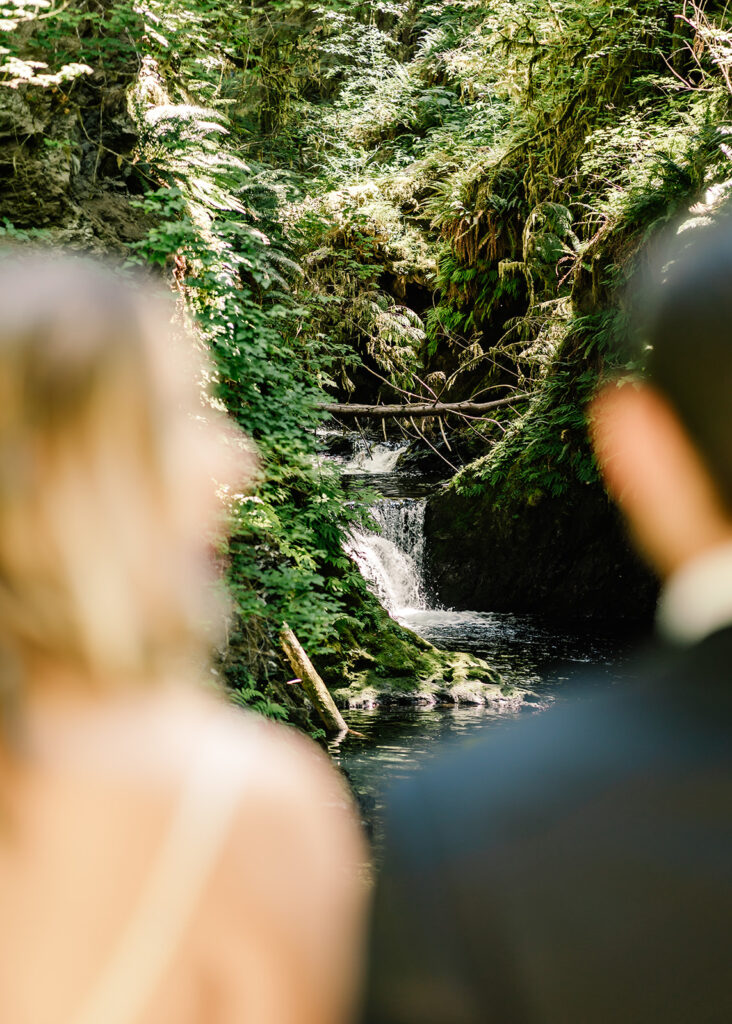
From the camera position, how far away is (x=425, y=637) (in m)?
11.4

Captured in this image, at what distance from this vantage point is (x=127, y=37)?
7258 mm

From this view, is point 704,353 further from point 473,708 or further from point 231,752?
point 473,708

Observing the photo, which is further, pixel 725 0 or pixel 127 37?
pixel 725 0

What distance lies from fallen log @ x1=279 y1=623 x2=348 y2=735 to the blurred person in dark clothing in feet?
19.7

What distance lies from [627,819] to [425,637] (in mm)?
10850

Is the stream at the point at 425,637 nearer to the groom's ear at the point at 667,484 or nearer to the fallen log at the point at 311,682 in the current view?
the fallen log at the point at 311,682

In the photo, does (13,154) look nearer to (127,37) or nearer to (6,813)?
(127,37)

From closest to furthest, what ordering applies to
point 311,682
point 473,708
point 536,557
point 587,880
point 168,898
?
point 587,880
point 168,898
point 311,682
point 473,708
point 536,557

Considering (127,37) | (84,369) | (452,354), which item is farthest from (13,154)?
(452,354)

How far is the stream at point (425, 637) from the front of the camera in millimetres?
6990

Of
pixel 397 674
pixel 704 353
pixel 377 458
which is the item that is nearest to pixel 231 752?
pixel 704 353

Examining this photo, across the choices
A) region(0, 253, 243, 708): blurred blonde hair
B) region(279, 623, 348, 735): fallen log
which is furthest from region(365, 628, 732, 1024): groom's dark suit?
region(279, 623, 348, 735): fallen log

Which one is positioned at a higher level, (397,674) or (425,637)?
(397,674)

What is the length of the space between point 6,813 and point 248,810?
0.24 m
